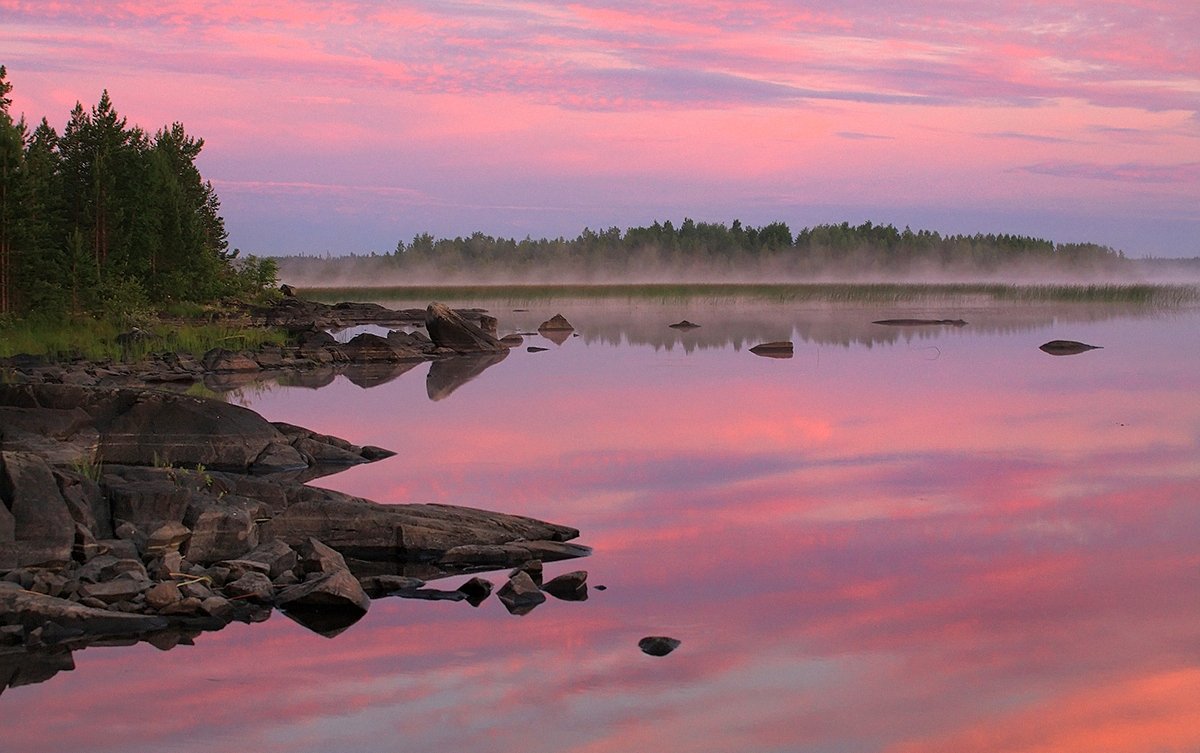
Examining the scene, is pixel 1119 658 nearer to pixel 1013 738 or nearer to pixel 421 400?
pixel 1013 738

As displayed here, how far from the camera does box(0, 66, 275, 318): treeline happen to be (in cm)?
5659

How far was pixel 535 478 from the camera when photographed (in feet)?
81.7

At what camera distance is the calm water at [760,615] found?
11.7 metres

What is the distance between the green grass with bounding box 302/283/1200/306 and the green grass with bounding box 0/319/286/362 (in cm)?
6245

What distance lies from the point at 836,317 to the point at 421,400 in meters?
54.7

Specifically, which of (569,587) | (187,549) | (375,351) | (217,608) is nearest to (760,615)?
(569,587)

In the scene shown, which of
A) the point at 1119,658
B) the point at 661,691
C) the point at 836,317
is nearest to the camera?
the point at 661,691

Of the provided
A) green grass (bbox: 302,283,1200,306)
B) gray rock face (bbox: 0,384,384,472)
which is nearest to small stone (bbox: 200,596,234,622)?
gray rock face (bbox: 0,384,384,472)

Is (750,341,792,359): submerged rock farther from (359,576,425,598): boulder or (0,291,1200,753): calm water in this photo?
(359,576,425,598): boulder

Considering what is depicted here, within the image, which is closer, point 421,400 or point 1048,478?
point 1048,478

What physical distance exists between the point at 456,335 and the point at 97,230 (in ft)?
68.6

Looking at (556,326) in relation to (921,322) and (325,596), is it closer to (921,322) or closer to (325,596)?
(921,322)

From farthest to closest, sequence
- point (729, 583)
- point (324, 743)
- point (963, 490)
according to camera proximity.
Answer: point (963, 490), point (729, 583), point (324, 743)

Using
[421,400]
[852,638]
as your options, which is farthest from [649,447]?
[852,638]
